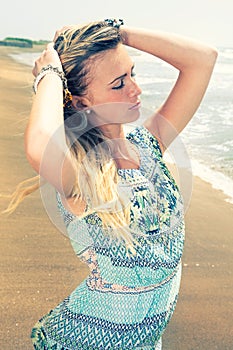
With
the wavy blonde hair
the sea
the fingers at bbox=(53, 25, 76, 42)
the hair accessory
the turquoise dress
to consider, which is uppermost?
the hair accessory

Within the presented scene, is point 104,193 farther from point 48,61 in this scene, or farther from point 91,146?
point 48,61

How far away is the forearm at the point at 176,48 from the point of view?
245cm

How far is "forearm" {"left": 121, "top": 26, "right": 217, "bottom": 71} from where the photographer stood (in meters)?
2.45

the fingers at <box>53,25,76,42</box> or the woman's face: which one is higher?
the fingers at <box>53,25,76,42</box>

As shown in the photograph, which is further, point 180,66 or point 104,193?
point 180,66

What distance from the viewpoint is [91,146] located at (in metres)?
1.96

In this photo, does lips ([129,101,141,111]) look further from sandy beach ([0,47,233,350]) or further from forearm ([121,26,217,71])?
sandy beach ([0,47,233,350])

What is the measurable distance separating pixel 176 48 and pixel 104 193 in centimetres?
90

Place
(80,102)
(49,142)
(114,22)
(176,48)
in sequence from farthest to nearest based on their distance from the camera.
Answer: (176,48) < (114,22) < (80,102) < (49,142)

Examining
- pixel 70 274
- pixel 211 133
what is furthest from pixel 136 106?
pixel 211 133

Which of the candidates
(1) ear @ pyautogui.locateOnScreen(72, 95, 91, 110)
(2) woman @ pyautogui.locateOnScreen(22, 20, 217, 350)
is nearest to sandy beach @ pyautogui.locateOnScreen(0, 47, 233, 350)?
(1) ear @ pyautogui.locateOnScreen(72, 95, 91, 110)

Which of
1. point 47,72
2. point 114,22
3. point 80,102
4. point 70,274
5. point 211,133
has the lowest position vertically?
point 211,133

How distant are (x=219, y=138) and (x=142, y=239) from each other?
8.00 m

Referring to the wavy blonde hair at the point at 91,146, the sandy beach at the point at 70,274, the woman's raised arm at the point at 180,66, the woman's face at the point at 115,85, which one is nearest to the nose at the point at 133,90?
the woman's face at the point at 115,85
